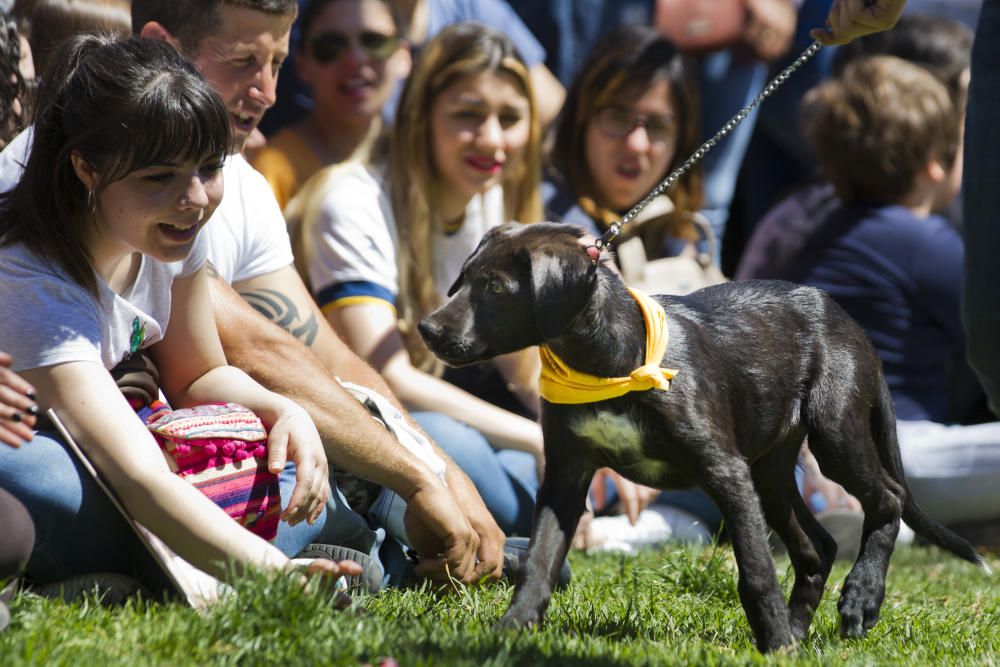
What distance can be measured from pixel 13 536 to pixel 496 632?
1113mm

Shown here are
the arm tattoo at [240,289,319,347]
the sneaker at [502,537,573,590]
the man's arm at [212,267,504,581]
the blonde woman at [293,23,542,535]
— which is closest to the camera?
the man's arm at [212,267,504,581]

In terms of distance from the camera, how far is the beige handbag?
5.98 metres

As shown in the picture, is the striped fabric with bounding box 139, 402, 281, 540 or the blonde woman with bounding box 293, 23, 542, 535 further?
the blonde woman with bounding box 293, 23, 542, 535

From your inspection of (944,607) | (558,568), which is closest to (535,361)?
(944,607)

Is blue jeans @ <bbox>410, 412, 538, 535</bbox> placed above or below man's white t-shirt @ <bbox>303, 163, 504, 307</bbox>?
below

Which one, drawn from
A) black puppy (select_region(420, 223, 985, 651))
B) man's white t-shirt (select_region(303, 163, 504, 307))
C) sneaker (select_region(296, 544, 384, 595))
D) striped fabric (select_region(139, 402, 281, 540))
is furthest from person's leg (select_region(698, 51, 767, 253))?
striped fabric (select_region(139, 402, 281, 540))

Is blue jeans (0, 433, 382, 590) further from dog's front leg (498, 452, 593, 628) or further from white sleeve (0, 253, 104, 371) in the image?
dog's front leg (498, 452, 593, 628)

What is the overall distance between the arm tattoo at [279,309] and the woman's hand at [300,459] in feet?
2.68

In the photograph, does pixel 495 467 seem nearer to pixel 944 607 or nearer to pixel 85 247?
pixel 944 607

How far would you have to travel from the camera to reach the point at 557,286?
3.17 m

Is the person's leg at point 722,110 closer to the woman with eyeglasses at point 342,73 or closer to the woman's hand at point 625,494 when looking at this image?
the woman with eyeglasses at point 342,73

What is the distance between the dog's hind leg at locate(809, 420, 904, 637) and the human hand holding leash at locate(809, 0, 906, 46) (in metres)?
1.18

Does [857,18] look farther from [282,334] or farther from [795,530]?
[282,334]

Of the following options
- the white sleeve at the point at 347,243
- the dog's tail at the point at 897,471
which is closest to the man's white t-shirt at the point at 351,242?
the white sleeve at the point at 347,243
